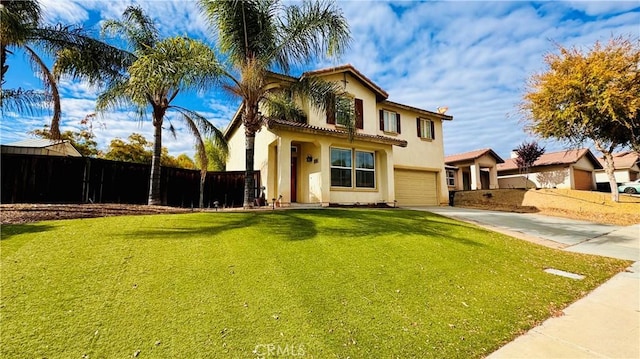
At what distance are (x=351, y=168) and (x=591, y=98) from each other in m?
15.1

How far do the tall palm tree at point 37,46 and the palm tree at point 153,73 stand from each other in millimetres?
399

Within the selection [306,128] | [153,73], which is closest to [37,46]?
[153,73]

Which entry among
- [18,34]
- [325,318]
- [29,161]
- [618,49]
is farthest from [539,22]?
[29,161]

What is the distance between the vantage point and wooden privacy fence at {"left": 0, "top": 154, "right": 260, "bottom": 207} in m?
10.9

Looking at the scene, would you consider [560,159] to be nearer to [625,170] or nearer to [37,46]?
[625,170]

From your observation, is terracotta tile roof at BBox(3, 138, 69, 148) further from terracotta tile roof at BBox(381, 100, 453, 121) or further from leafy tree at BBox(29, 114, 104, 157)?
terracotta tile roof at BBox(381, 100, 453, 121)

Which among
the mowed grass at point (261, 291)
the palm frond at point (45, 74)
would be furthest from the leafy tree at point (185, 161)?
the mowed grass at point (261, 291)

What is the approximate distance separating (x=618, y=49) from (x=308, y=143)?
18737mm

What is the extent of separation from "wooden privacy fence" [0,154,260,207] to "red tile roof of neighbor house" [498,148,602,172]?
28.3 metres

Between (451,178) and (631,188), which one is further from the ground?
(451,178)

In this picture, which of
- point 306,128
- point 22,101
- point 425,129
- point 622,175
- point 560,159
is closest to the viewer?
point 22,101

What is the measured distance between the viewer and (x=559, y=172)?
2695cm

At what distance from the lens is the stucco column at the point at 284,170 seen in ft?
41.0

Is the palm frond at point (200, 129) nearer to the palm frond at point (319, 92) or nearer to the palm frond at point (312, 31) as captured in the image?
the palm frond at point (312, 31)
